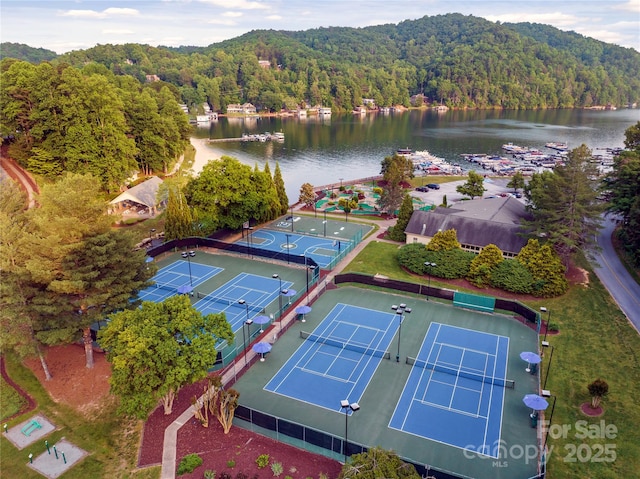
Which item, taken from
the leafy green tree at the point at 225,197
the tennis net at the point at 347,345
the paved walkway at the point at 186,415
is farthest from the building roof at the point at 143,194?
the tennis net at the point at 347,345

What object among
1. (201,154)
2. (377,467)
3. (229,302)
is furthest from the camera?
(201,154)

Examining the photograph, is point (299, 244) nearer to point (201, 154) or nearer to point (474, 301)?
point (474, 301)

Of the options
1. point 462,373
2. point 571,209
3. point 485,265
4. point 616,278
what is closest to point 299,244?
point 485,265

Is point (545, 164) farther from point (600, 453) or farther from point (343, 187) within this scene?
point (600, 453)

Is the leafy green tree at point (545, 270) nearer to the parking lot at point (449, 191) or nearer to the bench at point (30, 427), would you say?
the parking lot at point (449, 191)

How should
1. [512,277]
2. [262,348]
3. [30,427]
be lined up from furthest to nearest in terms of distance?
1. [512,277]
2. [262,348]
3. [30,427]
